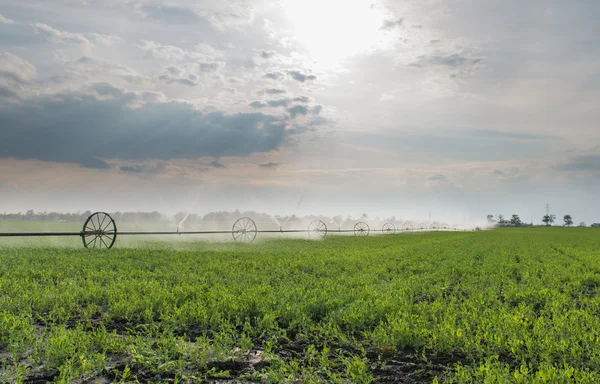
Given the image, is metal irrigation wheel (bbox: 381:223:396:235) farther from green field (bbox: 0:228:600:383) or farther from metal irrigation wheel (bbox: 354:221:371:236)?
green field (bbox: 0:228:600:383)

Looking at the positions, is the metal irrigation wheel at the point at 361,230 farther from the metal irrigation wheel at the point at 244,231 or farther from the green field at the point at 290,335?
the green field at the point at 290,335

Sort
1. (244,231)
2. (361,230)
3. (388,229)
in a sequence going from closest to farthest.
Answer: (244,231) < (361,230) < (388,229)

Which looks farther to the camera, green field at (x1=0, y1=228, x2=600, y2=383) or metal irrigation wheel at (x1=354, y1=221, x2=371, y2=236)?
metal irrigation wheel at (x1=354, y1=221, x2=371, y2=236)

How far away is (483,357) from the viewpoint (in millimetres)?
5820

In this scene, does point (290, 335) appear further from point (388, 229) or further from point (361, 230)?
point (388, 229)

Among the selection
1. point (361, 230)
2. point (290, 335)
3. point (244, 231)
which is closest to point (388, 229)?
point (361, 230)

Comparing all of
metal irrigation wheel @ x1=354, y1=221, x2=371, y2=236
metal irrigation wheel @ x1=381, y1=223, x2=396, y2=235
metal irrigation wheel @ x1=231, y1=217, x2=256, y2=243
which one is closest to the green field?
metal irrigation wheel @ x1=231, y1=217, x2=256, y2=243

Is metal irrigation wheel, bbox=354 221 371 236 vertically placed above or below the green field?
above

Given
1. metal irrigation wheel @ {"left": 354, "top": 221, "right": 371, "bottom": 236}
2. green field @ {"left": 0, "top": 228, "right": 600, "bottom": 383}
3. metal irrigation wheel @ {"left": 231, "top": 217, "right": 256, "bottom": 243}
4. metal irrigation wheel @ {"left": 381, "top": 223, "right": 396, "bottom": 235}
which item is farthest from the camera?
metal irrigation wheel @ {"left": 381, "top": 223, "right": 396, "bottom": 235}

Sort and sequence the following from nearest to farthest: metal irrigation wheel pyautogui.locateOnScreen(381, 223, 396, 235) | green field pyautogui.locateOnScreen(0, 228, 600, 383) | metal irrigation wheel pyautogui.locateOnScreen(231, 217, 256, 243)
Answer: green field pyautogui.locateOnScreen(0, 228, 600, 383) < metal irrigation wheel pyautogui.locateOnScreen(231, 217, 256, 243) < metal irrigation wheel pyautogui.locateOnScreen(381, 223, 396, 235)

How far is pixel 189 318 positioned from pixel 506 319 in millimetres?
5798

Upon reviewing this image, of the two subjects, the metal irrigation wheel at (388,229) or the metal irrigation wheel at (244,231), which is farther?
the metal irrigation wheel at (388,229)

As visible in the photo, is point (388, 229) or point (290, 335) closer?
point (290, 335)

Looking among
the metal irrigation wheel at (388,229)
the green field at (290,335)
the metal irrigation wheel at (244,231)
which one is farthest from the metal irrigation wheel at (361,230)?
the green field at (290,335)
